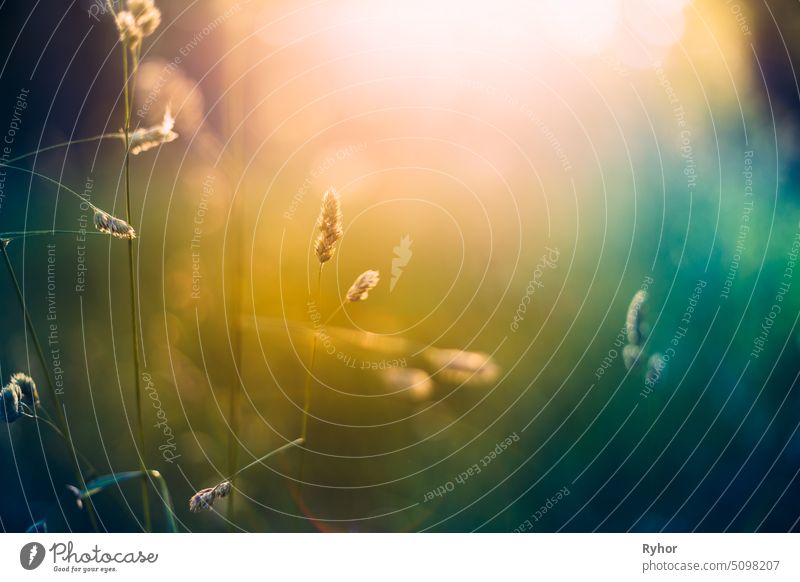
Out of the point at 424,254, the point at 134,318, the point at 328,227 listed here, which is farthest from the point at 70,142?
the point at 424,254

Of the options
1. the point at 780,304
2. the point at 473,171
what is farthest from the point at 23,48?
the point at 780,304

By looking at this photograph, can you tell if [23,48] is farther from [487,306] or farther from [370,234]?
[487,306]

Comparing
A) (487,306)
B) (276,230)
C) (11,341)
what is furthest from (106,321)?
(487,306)

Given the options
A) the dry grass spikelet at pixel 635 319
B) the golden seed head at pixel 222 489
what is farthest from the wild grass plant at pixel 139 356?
the dry grass spikelet at pixel 635 319

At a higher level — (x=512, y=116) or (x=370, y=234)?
(x=512, y=116)

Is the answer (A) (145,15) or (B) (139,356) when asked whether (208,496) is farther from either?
(A) (145,15)
